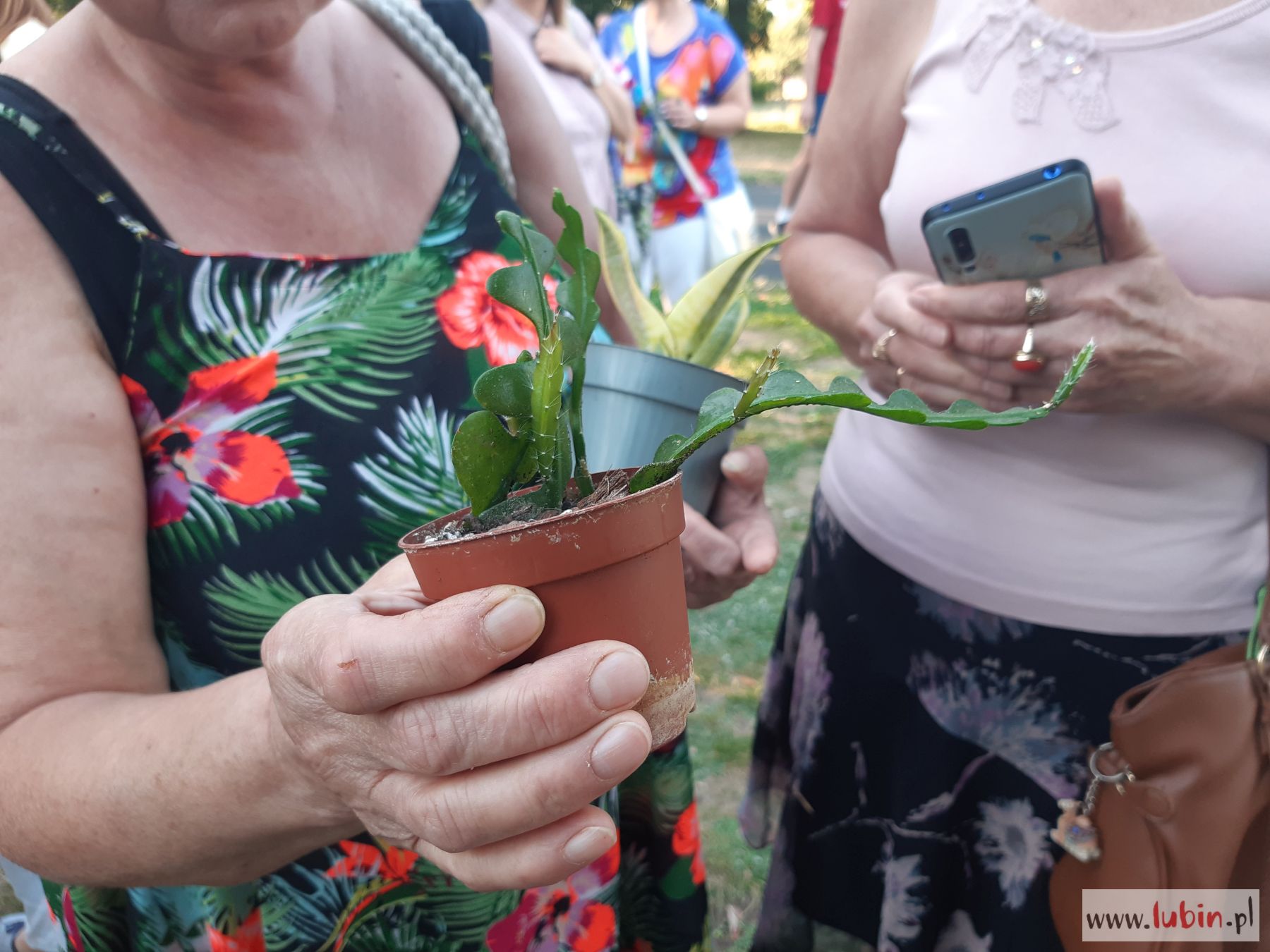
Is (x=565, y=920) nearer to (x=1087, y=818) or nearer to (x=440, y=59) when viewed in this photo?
(x=1087, y=818)

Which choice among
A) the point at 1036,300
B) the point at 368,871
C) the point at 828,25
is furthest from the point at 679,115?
the point at 368,871

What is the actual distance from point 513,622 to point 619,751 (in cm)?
13

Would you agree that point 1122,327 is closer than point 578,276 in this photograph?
No

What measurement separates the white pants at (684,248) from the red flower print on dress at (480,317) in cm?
323

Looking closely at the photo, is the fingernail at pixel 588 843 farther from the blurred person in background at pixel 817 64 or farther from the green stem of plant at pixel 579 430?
the blurred person in background at pixel 817 64

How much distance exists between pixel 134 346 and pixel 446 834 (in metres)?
0.63

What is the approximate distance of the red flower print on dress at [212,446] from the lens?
97cm

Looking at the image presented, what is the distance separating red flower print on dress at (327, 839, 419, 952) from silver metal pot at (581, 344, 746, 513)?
0.55 meters

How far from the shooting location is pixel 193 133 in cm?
107

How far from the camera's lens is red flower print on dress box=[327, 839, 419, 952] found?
1071mm

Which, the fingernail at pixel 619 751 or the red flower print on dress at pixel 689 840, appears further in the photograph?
the red flower print on dress at pixel 689 840

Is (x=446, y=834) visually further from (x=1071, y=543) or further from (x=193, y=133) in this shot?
(x=1071, y=543)

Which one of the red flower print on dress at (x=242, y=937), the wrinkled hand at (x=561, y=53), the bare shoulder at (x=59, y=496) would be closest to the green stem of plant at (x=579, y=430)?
the bare shoulder at (x=59, y=496)

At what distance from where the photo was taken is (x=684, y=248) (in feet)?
14.5
